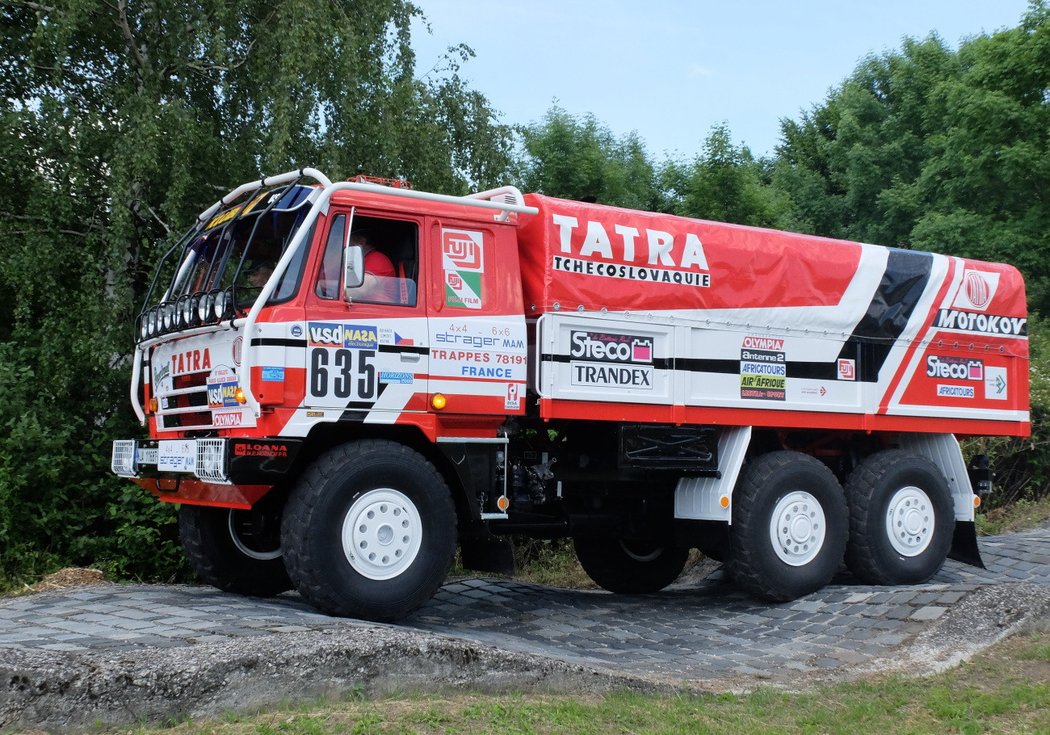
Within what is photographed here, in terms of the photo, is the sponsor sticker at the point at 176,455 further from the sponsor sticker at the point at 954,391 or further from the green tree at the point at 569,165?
the green tree at the point at 569,165

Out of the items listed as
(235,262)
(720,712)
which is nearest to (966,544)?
(720,712)

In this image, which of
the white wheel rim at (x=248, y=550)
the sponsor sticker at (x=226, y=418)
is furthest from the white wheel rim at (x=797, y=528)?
the sponsor sticker at (x=226, y=418)

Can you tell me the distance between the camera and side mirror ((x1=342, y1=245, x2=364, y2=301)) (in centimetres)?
793

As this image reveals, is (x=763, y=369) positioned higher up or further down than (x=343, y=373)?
higher up

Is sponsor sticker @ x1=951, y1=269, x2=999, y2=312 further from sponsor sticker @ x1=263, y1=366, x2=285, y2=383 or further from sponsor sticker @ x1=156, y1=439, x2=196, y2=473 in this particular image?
sponsor sticker @ x1=156, y1=439, x2=196, y2=473

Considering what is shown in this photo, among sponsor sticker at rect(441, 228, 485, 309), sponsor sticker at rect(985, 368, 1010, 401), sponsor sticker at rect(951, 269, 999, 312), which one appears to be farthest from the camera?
sponsor sticker at rect(985, 368, 1010, 401)

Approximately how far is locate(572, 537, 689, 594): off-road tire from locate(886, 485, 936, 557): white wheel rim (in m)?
2.08

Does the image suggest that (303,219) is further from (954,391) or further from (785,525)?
(954,391)

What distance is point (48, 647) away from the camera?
6.16 metres

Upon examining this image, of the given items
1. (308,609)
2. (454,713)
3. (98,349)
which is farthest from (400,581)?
(98,349)

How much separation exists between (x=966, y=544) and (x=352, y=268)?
23.4 feet

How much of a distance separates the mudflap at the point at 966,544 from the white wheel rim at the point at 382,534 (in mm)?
6171

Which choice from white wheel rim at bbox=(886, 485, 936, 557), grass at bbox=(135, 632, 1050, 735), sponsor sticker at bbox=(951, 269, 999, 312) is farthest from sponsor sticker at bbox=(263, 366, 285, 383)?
sponsor sticker at bbox=(951, 269, 999, 312)

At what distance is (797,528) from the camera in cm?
1015
